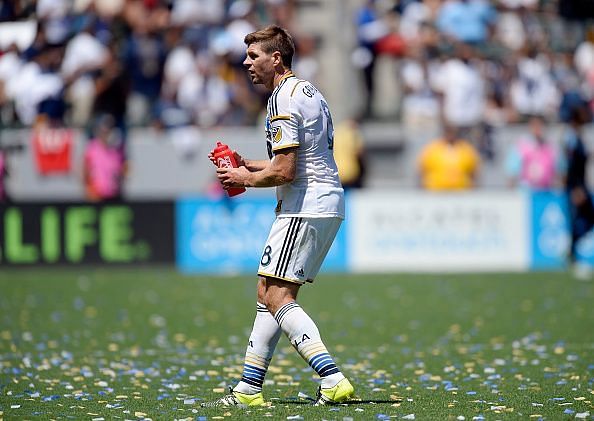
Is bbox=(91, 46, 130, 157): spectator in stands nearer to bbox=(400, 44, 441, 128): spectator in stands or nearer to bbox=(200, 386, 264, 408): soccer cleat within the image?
bbox=(400, 44, 441, 128): spectator in stands

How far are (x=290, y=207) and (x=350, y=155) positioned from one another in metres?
12.6

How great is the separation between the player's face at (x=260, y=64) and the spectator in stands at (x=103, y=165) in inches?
501

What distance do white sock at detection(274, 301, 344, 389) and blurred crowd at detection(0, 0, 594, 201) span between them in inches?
501

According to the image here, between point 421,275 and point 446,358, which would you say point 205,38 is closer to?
point 421,275

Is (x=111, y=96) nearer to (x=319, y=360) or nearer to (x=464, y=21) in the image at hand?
(x=464, y=21)

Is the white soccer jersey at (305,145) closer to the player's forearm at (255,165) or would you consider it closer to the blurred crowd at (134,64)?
the player's forearm at (255,165)

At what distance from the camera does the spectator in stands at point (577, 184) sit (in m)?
17.9

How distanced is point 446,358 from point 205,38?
12.6m

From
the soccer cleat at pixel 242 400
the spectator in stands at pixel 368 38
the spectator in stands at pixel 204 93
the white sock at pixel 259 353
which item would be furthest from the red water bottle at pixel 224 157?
the spectator in stands at pixel 368 38

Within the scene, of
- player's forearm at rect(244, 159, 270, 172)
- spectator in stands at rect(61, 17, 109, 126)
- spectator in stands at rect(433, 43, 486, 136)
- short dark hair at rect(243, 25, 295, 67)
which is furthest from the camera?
spectator in stands at rect(433, 43, 486, 136)

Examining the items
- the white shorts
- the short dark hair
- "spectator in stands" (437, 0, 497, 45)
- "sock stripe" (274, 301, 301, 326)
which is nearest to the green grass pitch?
"sock stripe" (274, 301, 301, 326)

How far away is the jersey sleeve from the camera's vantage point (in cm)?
716

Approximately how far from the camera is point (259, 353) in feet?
24.0

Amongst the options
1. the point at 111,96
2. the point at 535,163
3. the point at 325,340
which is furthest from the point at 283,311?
the point at 535,163
